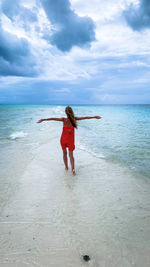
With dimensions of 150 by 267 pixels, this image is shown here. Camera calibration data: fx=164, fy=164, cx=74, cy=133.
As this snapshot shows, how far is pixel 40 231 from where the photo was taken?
279cm

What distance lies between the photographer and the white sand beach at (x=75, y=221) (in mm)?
2348

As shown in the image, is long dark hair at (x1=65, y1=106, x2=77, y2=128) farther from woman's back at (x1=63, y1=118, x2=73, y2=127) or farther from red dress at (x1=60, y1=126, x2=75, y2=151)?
red dress at (x1=60, y1=126, x2=75, y2=151)

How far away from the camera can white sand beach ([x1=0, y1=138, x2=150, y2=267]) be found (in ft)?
7.70

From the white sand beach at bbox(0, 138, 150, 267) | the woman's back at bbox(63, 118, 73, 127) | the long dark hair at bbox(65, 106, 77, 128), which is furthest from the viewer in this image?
the woman's back at bbox(63, 118, 73, 127)

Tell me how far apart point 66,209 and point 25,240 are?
1.00 metres

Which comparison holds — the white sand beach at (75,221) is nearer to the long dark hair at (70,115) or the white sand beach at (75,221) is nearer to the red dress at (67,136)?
the red dress at (67,136)

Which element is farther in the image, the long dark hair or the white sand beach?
the long dark hair

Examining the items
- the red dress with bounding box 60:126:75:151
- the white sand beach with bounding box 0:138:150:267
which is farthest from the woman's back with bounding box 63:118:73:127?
the white sand beach with bounding box 0:138:150:267

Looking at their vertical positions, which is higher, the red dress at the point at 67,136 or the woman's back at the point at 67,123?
the woman's back at the point at 67,123

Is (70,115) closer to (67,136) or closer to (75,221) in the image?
(67,136)

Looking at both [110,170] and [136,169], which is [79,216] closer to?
[110,170]

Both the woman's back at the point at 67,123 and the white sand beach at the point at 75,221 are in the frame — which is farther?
the woman's back at the point at 67,123

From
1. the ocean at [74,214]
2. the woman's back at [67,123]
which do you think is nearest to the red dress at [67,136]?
the woman's back at [67,123]

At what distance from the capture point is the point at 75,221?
9.96ft
